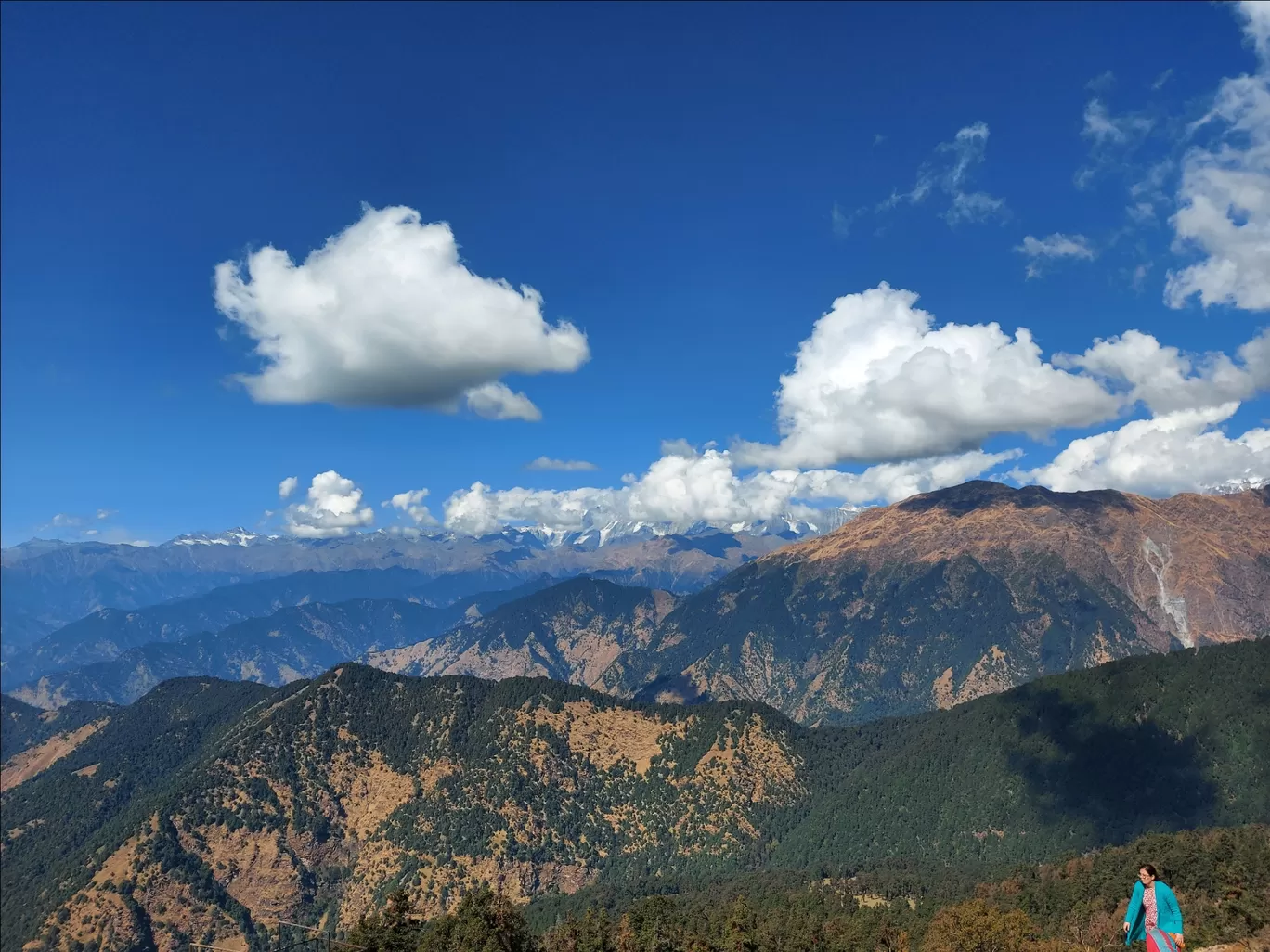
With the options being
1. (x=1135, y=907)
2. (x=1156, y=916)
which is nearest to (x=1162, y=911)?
(x=1156, y=916)

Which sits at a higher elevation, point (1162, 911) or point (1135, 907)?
point (1135, 907)

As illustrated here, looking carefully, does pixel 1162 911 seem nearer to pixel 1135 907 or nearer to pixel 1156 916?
pixel 1156 916

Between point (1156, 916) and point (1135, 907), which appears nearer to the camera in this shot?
point (1156, 916)

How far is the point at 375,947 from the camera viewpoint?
126m

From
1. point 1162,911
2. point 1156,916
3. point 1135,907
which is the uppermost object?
point 1135,907

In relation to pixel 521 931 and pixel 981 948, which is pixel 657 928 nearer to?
pixel 521 931

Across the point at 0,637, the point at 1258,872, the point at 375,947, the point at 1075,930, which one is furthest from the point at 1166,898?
the point at 0,637

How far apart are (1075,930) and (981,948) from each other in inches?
2193

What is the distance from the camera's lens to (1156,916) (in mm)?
33000

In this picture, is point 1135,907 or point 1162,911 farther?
point 1135,907

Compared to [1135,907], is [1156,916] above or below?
below

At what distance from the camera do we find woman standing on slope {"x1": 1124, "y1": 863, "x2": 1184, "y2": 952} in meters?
32.8

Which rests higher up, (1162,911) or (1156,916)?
(1162,911)

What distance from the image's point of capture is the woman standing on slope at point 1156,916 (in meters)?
32.8
